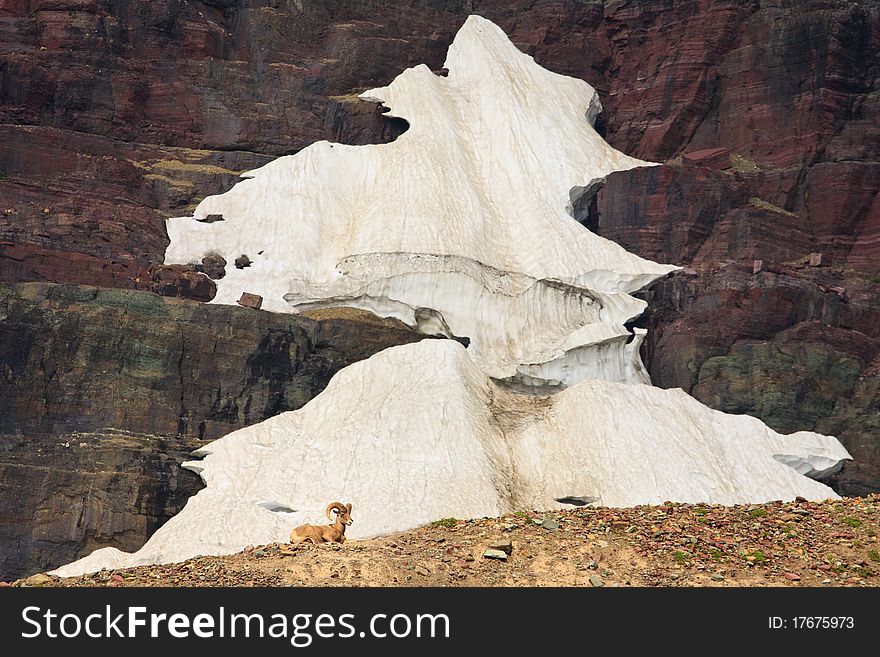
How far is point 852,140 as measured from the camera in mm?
82188

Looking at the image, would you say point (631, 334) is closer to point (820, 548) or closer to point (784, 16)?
point (784, 16)

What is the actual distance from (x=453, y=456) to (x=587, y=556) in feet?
70.0

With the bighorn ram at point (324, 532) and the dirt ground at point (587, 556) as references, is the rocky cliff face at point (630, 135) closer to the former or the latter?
the bighorn ram at point (324, 532)

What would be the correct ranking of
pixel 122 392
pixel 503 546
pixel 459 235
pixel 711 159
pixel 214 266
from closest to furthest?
pixel 503 546 < pixel 122 392 < pixel 214 266 < pixel 459 235 < pixel 711 159

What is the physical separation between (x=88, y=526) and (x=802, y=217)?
40435 millimetres

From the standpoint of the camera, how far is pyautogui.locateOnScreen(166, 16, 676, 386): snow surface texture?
71688 mm

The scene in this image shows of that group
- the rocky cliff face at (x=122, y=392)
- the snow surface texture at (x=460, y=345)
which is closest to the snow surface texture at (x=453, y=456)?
the snow surface texture at (x=460, y=345)

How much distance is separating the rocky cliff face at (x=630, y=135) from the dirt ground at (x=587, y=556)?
82.5ft

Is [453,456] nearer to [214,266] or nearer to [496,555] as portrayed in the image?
[214,266]

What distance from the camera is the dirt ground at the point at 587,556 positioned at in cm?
3672

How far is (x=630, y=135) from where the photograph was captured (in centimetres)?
8850

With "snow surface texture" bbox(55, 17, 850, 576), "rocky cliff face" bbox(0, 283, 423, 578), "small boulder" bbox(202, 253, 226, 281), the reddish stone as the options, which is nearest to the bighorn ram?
"snow surface texture" bbox(55, 17, 850, 576)

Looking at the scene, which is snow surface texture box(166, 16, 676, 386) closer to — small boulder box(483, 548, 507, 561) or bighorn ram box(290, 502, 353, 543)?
bighorn ram box(290, 502, 353, 543)

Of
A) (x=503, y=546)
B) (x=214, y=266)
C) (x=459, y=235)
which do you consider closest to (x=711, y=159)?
(x=459, y=235)
